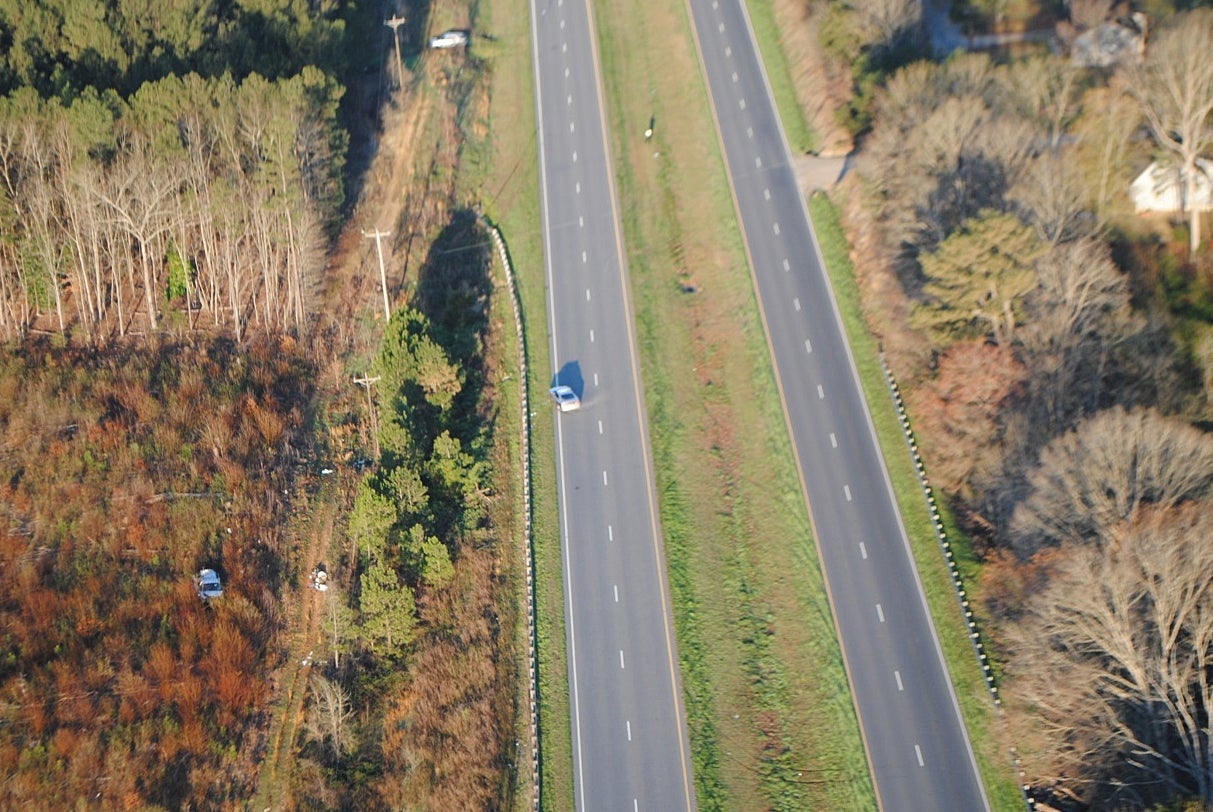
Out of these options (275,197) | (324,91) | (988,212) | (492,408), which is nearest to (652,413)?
(492,408)

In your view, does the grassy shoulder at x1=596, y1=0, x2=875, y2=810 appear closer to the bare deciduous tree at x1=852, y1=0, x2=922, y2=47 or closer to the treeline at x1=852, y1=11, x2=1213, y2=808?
the treeline at x1=852, y1=11, x2=1213, y2=808

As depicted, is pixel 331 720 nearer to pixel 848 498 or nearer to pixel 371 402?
pixel 371 402

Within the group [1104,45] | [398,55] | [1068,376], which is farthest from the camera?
[398,55]

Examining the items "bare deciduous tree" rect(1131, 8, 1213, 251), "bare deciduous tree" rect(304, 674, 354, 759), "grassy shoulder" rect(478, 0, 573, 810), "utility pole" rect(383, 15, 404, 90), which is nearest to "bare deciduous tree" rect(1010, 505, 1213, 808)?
"grassy shoulder" rect(478, 0, 573, 810)

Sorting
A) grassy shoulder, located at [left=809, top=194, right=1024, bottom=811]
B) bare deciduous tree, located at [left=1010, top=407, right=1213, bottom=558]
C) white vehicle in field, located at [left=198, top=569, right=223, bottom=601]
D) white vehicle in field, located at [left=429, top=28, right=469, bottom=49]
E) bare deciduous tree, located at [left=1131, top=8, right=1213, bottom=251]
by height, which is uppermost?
bare deciduous tree, located at [left=1131, top=8, right=1213, bottom=251]

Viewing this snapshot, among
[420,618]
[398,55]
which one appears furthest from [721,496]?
[398,55]

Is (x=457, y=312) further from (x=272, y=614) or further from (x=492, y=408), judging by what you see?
(x=272, y=614)
